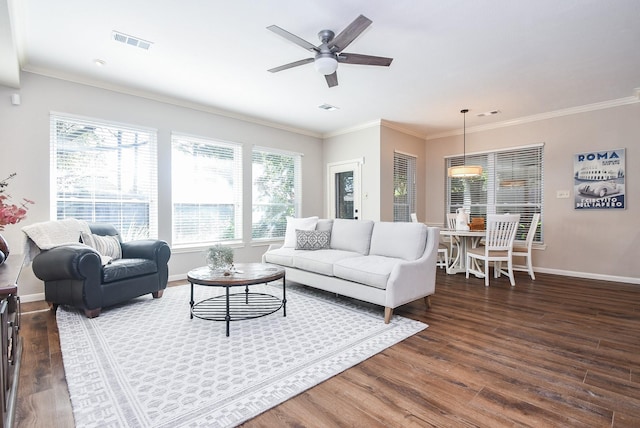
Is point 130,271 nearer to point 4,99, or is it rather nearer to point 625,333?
point 4,99

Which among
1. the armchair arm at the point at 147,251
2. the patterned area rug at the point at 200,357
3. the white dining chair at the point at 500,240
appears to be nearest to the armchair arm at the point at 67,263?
the patterned area rug at the point at 200,357

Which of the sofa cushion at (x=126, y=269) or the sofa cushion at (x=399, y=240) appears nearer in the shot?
the sofa cushion at (x=126, y=269)

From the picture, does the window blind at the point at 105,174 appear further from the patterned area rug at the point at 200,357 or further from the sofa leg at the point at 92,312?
the sofa leg at the point at 92,312

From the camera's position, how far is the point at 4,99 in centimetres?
349

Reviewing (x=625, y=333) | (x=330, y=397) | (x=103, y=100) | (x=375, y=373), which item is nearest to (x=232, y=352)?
(x=330, y=397)

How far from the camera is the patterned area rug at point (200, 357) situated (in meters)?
1.66

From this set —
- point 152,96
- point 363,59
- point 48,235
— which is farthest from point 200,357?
point 152,96

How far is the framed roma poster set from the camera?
473cm

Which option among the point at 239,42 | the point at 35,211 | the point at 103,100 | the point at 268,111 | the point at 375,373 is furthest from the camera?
the point at 268,111

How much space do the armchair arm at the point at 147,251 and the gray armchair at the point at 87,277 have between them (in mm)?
121

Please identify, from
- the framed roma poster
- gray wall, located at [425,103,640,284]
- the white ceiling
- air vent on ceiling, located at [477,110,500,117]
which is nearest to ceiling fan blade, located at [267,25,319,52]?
the white ceiling

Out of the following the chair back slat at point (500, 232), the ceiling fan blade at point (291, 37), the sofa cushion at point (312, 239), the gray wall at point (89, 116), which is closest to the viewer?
the ceiling fan blade at point (291, 37)

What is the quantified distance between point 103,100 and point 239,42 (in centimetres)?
230

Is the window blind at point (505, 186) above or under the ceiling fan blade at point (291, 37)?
under
